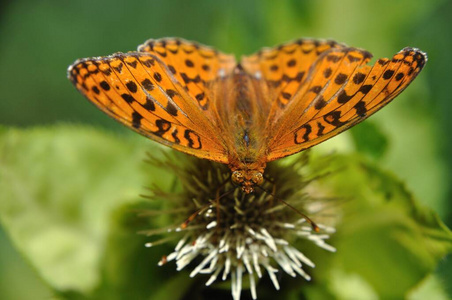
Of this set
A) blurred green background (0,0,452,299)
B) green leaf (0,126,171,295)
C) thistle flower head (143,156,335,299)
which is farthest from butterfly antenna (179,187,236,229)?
blurred green background (0,0,452,299)

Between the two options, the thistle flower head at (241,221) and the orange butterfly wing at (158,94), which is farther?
the thistle flower head at (241,221)

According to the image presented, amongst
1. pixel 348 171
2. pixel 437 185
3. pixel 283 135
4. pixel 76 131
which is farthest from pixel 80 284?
pixel 437 185

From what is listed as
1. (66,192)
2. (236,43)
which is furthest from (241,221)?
(236,43)

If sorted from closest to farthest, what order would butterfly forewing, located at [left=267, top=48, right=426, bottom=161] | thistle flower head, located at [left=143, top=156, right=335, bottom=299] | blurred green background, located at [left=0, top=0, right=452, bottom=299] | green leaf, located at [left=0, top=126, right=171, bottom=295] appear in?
butterfly forewing, located at [left=267, top=48, right=426, bottom=161], thistle flower head, located at [left=143, top=156, right=335, bottom=299], green leaf, located at [left=0, top=126, right=171, bottom=295], blurred green background, located at [left=0, top=0, right=452, bottom=299]

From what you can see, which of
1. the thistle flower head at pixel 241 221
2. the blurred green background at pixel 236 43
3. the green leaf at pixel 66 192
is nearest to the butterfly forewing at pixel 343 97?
the thistle flower head at pixel 241 221

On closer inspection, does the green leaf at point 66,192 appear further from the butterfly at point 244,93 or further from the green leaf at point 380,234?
the green leaf at point 380,234

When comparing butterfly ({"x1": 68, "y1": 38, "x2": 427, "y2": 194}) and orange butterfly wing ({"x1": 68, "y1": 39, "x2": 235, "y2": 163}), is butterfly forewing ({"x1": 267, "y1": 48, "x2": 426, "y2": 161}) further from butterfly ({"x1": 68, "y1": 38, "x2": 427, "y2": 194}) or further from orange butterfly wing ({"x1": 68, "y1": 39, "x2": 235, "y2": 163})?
orange butterfly wing ({"x1": 68, "y1": 39, "x2": 235, "y2": 163})
